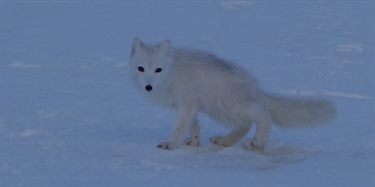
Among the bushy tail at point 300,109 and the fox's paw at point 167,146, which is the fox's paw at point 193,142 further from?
the bushy tail at point 300,109

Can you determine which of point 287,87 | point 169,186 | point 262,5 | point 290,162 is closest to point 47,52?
point 287,87

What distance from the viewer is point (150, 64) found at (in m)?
4.78

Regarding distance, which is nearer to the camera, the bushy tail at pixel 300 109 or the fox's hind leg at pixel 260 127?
the fox's hind leg at pixel 260 127

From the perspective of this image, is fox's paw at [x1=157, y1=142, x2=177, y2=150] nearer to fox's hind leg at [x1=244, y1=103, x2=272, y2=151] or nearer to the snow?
the snow

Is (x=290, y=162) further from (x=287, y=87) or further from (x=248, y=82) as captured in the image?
(x=287, y=87)

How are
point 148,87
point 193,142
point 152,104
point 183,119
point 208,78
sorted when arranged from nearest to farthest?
point 148,87 < point 183,119 < point 208,78 < point 193,142 < point 152,104

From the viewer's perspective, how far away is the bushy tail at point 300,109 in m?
5.03

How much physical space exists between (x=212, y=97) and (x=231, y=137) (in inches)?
15.2

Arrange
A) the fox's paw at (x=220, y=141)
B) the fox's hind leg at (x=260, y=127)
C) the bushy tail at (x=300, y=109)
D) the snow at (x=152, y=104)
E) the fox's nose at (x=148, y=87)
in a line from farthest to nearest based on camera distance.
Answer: the fox's paw at (x=220, y=141)
the bushy tail at (x=300, y=109)
the fox's hind leg at (x=260, y=127)
the fox's nose at (x=148, y=87)
the snow at (x=152, y=104)

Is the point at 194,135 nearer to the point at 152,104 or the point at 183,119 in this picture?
the point at 183,119

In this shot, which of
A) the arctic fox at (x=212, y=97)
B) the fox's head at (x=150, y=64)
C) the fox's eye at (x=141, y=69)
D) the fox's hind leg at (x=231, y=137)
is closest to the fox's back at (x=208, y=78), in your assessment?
the arctic fox at (x=212, y=97)

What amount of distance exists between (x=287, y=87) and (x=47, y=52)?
11.2 feet

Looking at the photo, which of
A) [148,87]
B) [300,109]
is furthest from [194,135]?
[300,109]

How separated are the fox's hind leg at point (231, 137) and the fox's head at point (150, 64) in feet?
2.34
